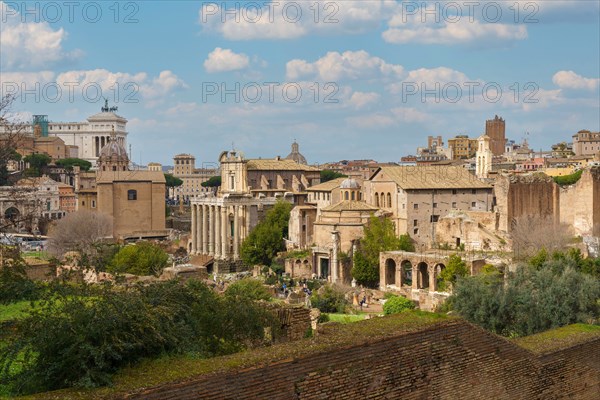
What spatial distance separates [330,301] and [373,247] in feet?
30.8

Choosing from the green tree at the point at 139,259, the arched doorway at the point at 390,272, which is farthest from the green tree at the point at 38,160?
the arched doorway at the point at 390,272

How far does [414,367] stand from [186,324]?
310 centimetres

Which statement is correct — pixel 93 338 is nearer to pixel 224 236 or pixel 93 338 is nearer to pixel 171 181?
pixel 224 236

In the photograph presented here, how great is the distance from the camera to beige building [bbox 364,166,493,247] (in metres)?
45.3

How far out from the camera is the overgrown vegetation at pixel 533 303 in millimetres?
20797

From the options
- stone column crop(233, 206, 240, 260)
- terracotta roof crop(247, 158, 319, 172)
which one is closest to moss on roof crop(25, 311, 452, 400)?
stone column crop(233, 206, 240, 260)

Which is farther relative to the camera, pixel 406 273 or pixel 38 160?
pixel 38 160

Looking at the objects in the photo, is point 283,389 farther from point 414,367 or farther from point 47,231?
point 47,231

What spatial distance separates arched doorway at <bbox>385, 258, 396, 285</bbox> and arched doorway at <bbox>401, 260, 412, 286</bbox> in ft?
1.86

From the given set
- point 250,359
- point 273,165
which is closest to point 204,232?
point 273,165

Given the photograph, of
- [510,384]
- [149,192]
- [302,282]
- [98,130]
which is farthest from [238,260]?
[98,130]

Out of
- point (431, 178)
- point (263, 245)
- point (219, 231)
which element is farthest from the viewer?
point (219, 231)

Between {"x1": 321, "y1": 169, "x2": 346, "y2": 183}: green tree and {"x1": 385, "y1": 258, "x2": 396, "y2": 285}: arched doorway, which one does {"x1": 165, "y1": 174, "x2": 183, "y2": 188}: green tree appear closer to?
{"x1": 321, "y1": 169, "x2": 346, "y2": 183}: green tree

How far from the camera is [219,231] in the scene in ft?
183
